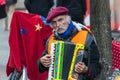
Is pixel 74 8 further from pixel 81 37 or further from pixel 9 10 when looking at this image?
pixel 9 10

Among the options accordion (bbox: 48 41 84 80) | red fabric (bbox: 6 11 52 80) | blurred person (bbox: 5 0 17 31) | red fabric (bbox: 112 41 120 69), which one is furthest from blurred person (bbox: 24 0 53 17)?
blurred person (bbox: 5 0 17 31)

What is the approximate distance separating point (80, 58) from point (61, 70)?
213 mm

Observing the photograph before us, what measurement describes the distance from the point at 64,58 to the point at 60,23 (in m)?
0.34

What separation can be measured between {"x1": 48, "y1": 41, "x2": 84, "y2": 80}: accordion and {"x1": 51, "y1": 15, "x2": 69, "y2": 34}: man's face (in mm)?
128

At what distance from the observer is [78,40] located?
4359 millimetres

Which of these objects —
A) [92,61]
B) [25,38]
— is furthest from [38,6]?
[92,61]

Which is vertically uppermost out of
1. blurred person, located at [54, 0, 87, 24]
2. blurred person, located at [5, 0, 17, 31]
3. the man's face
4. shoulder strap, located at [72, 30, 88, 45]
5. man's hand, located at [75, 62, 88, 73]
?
the man's face

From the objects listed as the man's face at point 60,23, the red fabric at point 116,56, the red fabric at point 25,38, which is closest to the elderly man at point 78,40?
the man's face at point 60,23

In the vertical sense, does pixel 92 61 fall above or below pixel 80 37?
below

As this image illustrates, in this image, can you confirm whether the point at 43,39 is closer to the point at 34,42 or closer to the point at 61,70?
the point at 34,42

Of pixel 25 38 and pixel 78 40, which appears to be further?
pixel 25 38

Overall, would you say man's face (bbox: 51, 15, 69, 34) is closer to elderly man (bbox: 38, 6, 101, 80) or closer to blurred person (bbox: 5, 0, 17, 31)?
elderly man (bbox: 38, 6, 101, 80)

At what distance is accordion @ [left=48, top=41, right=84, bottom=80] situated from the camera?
13.8 ft

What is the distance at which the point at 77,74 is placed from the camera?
4301mm
